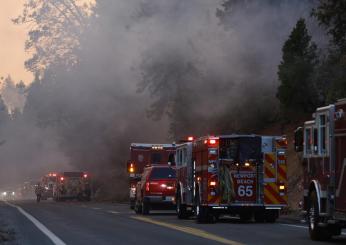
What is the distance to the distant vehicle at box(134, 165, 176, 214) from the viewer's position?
3566cm

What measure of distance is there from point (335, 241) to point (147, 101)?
1643 inches

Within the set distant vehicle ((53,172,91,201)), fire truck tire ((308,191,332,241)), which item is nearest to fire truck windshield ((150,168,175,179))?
fire truck tire ((308,191,332,241))

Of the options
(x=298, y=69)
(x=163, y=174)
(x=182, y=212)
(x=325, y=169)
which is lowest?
(x=182, y=212)

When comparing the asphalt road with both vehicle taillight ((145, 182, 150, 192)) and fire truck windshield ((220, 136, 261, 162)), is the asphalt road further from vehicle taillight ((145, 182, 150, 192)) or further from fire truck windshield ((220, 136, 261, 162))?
vehicle taillight ((145, 182, 150, 192))

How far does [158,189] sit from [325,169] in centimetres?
1603

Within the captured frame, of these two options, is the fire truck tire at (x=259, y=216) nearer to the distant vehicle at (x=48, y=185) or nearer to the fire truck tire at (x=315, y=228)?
the fire truck tire at (x=315, y=228)

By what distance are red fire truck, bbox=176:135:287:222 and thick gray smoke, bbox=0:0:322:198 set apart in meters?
19.1

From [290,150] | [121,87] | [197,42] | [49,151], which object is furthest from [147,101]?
[49,151]

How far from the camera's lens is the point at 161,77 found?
2231 inches

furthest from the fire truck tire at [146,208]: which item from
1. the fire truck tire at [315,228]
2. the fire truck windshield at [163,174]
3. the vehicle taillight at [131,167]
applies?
the fire truck tire at [315,228]

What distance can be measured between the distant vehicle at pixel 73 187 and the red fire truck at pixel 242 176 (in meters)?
33.8

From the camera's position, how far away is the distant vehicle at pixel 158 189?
3566cm

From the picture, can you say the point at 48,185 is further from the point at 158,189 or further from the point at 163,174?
the point at 158,189

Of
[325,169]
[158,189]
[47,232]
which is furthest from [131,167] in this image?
[325,169]
